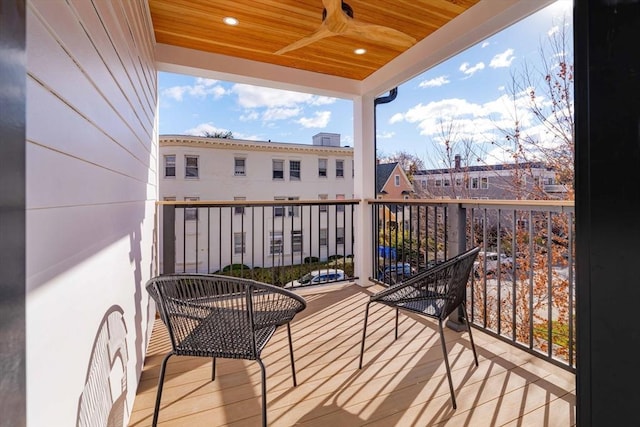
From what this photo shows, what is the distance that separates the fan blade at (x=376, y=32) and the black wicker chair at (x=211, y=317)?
1980 mm

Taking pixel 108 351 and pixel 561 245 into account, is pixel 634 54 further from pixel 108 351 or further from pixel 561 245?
pixel 561 245

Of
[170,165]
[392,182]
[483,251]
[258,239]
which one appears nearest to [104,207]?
[483,251]

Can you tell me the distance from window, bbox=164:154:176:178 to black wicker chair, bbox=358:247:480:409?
7162 mm

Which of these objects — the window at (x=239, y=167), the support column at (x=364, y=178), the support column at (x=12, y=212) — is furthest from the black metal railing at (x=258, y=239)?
the support column at (x=12, y=212)

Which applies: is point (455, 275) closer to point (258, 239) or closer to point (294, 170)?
point (294, 170)

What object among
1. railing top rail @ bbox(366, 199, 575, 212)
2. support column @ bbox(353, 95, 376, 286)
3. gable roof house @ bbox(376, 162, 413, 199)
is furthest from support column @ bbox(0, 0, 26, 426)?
gable roof house @ bbox(376, 162, 413, 199)

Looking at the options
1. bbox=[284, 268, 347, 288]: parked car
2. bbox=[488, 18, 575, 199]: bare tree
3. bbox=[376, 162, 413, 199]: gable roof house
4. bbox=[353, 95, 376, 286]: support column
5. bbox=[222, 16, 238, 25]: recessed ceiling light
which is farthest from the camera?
bbox=[376, 162, 413, 199]: gable roof house

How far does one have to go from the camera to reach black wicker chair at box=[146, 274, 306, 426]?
1396 millimetres

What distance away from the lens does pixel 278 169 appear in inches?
350

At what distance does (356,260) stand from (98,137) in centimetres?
328

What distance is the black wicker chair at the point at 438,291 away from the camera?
1814mm

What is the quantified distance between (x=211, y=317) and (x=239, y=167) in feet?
24.2

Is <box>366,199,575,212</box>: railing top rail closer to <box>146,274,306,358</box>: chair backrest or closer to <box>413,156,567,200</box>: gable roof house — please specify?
<box>146,274,306,358</box>: chair backrest

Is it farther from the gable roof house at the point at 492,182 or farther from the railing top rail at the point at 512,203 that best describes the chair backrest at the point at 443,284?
the gable roof house at the point at 492,182
